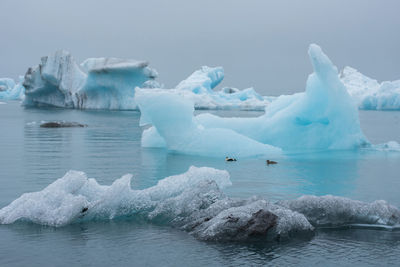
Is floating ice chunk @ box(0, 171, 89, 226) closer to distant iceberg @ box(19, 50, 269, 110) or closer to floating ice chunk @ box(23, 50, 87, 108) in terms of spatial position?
distant iceberg @ box(19, 50, 269, 110)

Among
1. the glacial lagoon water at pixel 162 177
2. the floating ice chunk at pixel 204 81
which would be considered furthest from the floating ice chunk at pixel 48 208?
the floating ice chunk at pixel 204 81

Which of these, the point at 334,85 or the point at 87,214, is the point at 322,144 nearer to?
the point at 334,85

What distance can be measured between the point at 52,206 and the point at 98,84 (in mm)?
30278

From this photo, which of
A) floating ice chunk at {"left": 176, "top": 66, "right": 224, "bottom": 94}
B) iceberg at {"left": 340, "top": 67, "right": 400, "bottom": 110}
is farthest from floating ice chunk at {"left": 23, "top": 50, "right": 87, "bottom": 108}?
iceberg at {"left": 340, "top": 67, "right": 400, "bottom": 110}

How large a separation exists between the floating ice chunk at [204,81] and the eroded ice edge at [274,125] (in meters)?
30.7

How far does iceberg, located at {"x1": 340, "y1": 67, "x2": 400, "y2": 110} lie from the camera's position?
45.3 m

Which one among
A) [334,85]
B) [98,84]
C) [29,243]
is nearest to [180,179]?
[29,243]

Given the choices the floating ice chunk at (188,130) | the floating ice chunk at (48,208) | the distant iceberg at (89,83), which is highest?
the distant iceberg at (89,83)

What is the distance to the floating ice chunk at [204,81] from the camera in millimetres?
45922

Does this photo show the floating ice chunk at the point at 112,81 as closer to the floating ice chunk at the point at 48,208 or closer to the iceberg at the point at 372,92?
the iceberg at the point at 372,92

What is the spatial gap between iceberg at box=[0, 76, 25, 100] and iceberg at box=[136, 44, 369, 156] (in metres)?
50.4

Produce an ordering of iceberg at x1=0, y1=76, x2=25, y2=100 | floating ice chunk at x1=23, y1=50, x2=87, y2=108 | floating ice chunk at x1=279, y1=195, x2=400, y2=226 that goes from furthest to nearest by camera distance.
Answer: iceberg at x1=0, y1=76, x2=25, y2=100
floating ice chunk at x1=23, y1=50, x2=87, y2=108
floating ice chunk at x1=279, y1=195, x2=400, y2=226

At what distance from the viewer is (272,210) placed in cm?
587

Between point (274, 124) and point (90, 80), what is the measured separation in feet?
76.5
